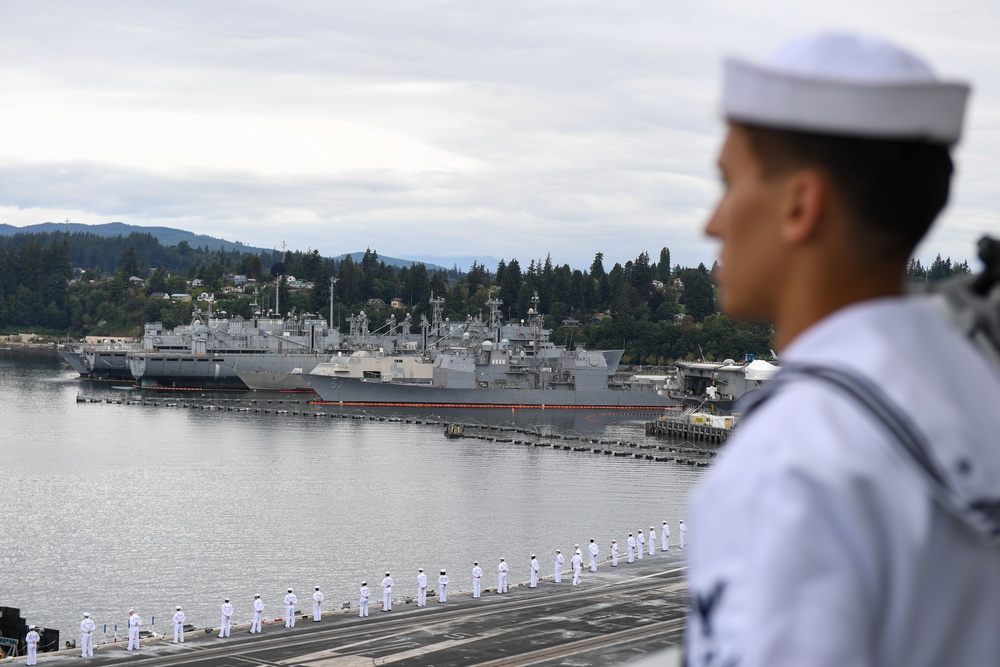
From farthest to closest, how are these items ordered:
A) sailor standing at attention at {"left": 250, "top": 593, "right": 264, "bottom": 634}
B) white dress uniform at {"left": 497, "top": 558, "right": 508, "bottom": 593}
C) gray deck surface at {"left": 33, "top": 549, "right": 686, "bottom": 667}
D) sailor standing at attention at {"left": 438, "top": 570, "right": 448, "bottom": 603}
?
1. white dress uniform at {"left": 497, "top": 558, "right": 508, "bottom": 593}
2. sailor standing at attention at {"left": 438, "top": 570, "right": 448, "bottom": 603}
3. sailor standing at attention at {"left": 250, "top": 593, "right": 264, "bottom": 634}
4. gray deck surface at {"left": 33, "top": 549, "right": 686, "bottom": 667}

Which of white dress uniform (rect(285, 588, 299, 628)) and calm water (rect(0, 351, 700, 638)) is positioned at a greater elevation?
white dress uniform (rect(285, 588, 299, 628))

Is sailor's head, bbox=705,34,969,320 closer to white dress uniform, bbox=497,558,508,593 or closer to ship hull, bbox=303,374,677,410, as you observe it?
white dress uniform, bbox=497,558,508,593

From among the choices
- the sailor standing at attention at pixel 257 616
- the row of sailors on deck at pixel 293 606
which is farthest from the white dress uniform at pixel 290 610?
the sailor standing at attention at pixel 257 616

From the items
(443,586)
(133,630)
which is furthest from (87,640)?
(443,586)

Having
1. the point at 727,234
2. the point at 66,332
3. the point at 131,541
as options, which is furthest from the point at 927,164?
the point at 66,332

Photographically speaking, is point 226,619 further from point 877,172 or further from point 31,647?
point 877,172

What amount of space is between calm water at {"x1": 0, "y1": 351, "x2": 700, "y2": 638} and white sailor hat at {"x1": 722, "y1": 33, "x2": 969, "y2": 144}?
29709 millimetres

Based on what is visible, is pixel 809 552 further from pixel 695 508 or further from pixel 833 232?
A: pixel 833 232

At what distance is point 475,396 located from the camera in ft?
308

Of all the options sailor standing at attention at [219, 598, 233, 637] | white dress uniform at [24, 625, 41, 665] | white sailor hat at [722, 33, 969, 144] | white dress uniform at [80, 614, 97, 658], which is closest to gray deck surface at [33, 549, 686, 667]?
white dress uniform at [80, 614, 97, 658]

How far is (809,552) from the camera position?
3.81ft

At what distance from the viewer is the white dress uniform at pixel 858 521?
1.17m

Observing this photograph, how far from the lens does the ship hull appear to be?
307 ft

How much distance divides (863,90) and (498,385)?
94.1 metres
